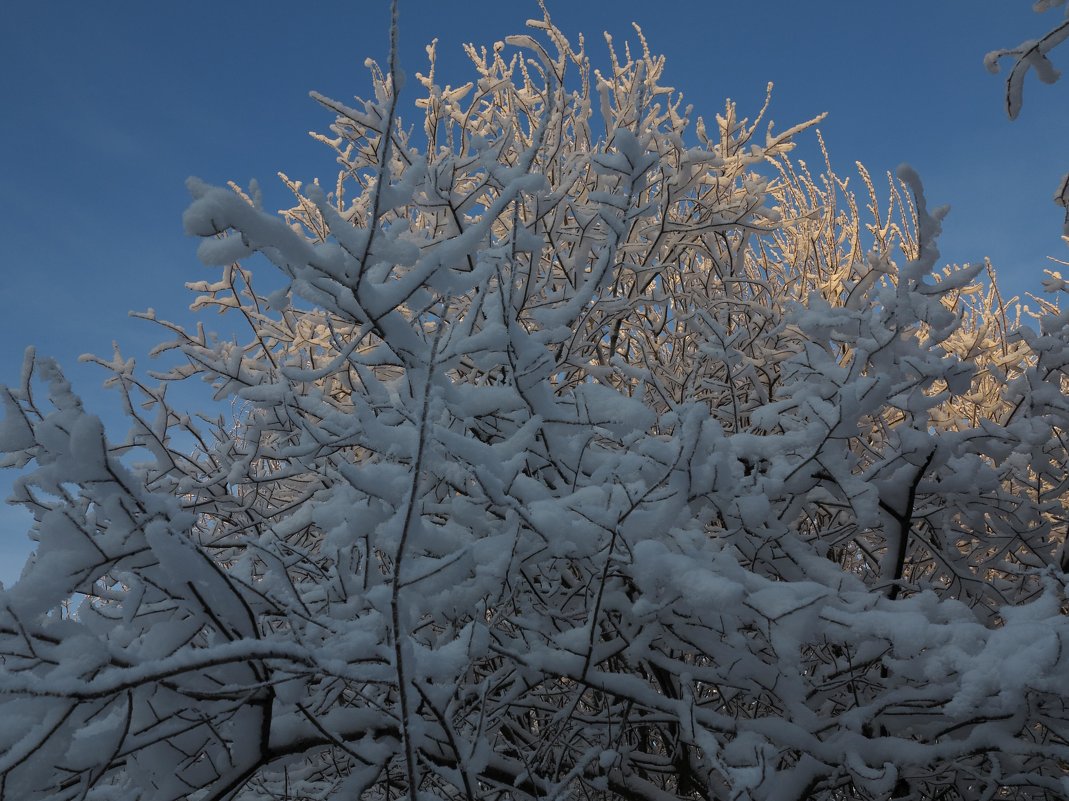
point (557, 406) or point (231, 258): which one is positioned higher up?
point (557, 406)

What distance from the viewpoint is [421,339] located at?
1514mm

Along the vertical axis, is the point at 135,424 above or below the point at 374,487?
above

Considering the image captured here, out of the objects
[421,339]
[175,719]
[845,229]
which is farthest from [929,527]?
[845,229]

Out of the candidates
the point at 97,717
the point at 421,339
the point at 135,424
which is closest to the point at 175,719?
the point at 97,717

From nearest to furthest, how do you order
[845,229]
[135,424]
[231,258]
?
[231,258] < [135,424] < [845,229]

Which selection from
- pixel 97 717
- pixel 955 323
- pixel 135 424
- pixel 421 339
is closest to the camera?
pixel 97 717

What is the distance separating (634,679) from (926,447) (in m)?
0.98

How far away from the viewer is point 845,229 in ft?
17.7

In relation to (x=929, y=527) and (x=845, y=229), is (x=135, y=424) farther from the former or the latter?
(x=845, y=229)

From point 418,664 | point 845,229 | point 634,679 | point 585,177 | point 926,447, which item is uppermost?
point 845,229

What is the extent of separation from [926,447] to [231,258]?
1.75 m

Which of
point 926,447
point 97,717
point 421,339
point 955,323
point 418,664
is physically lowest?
point 97,717

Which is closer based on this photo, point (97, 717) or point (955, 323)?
point (97, 717)

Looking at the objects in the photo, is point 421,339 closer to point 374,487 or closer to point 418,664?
point 374,487
